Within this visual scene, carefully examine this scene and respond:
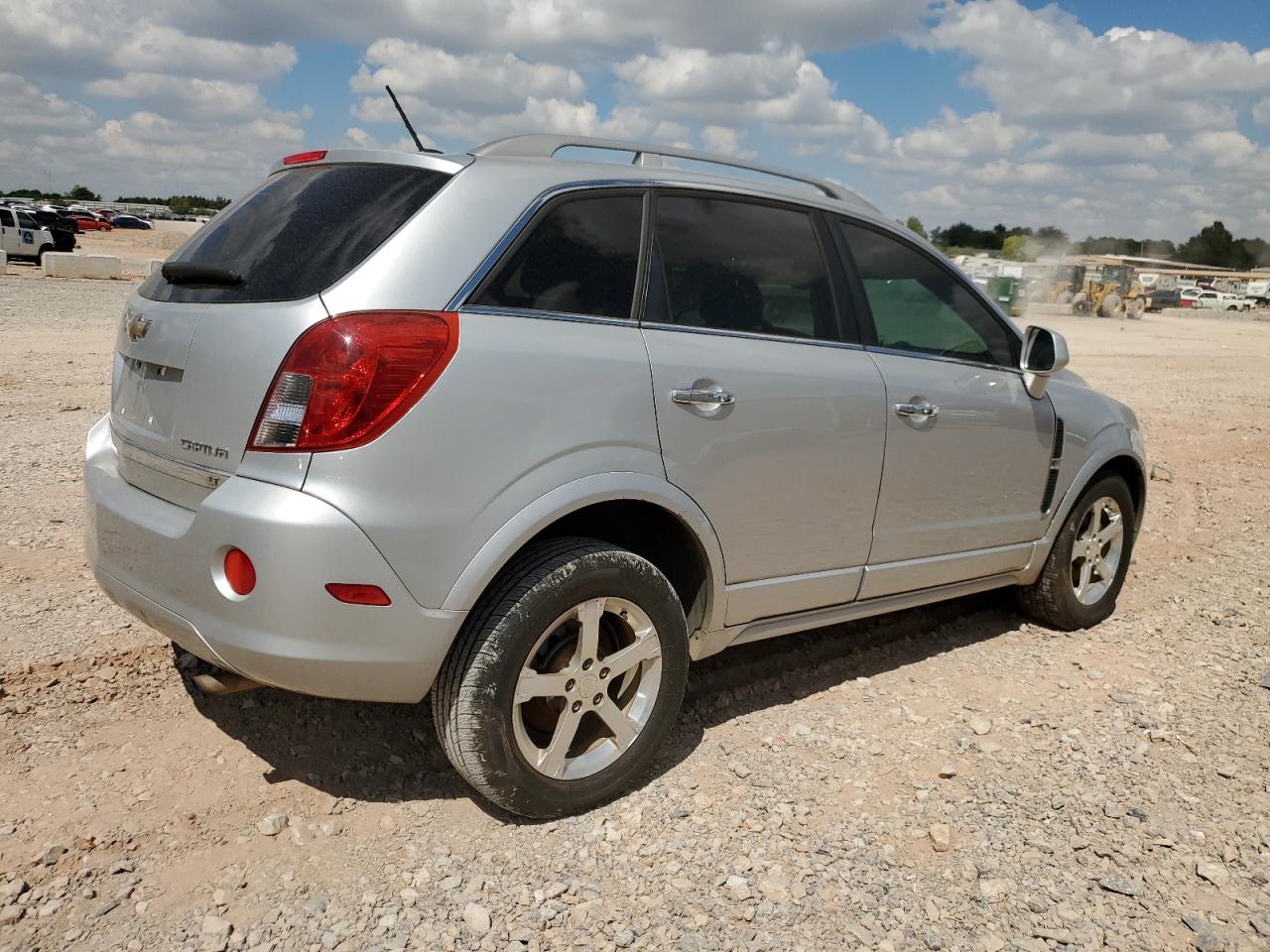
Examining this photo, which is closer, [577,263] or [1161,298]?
[577,263]

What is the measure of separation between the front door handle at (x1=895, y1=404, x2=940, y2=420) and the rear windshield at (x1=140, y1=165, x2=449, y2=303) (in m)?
1.83

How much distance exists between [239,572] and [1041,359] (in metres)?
3.26

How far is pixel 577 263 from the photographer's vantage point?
3143 millimetres

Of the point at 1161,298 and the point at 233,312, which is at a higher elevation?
the point at 233,312

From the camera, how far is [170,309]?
3.08 meters

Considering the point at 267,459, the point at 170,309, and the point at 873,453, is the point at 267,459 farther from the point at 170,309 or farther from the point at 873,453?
the point at 873,453

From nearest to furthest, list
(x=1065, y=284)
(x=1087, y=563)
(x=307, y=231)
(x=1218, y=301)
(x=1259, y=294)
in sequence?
(x=307, y=231), (x=1087, y=563), (x=1065, y=284), (x=1218, y=301), (x=1259, y=294)

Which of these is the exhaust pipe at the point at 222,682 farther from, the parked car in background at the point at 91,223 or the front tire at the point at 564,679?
the parked car in background at the point at 91,223

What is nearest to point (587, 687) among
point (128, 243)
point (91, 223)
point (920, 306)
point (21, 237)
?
point (920, 306)

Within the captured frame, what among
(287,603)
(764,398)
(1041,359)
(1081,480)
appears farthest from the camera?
(1081,480)

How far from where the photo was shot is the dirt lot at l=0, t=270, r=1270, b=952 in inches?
109

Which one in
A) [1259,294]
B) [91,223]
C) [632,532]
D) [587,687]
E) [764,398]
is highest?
[764,398]

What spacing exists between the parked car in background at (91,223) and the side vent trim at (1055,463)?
6446 centimetres

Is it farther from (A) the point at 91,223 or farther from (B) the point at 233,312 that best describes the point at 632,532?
(A) the point at 91,223
